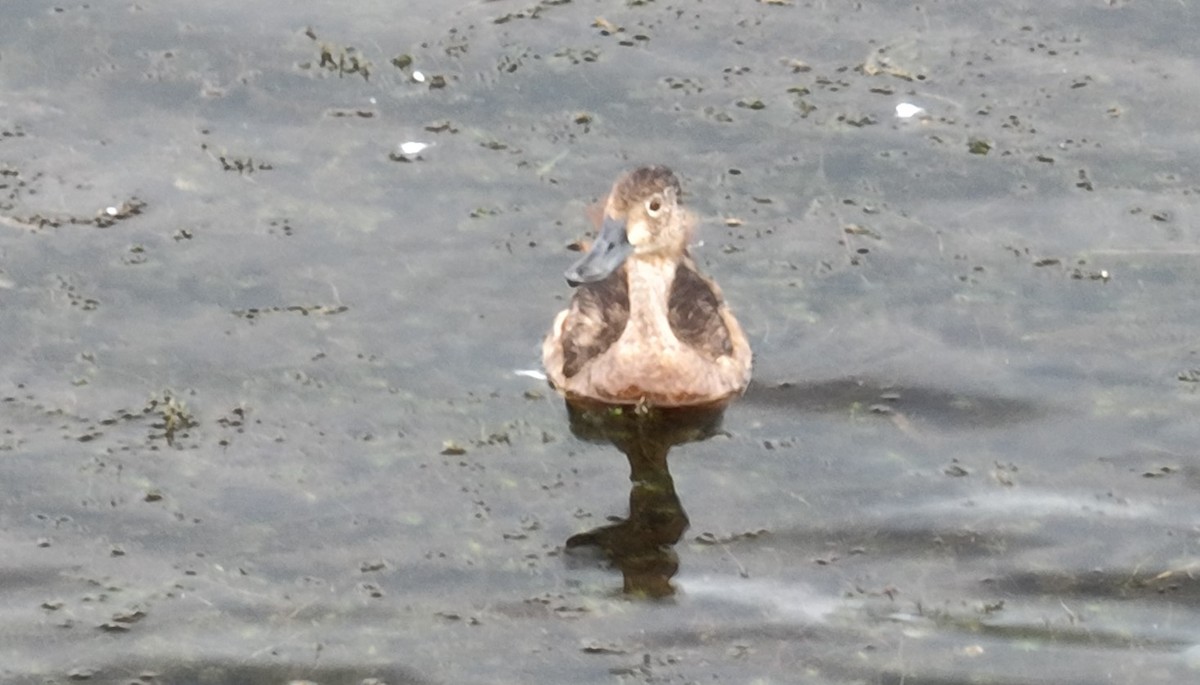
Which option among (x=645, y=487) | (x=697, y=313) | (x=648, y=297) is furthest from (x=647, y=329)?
(x=645, y=487)

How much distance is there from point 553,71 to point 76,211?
2.72m

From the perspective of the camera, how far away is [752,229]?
11.1m

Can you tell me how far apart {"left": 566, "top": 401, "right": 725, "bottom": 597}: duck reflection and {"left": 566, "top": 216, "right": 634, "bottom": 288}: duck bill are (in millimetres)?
643

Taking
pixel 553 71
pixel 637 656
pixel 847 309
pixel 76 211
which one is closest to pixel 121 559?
pixel 637 656

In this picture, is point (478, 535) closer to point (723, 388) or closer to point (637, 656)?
point (637, 656)

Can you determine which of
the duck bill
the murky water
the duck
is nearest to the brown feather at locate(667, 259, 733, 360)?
the duck

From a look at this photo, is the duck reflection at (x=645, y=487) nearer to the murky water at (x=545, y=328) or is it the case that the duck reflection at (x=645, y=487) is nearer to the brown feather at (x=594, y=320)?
the murky water at (x=545, y=328)

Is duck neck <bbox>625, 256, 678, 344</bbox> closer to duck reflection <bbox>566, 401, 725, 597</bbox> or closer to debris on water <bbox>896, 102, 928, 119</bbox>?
duck reflection <bbox>566, 401, 725, 597</bbox>

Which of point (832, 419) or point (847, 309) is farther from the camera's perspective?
point (847, 309)

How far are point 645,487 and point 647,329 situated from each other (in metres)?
1.05

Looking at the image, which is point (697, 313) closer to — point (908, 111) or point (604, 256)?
point (604, 256)

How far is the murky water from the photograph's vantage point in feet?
27.9

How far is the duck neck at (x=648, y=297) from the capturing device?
33.9ft

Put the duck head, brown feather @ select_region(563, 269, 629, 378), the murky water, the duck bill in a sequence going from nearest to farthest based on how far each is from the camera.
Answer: the murky water
the duck bill
the duck head
brown feather @ select_region(563, 269, 629, 378)
